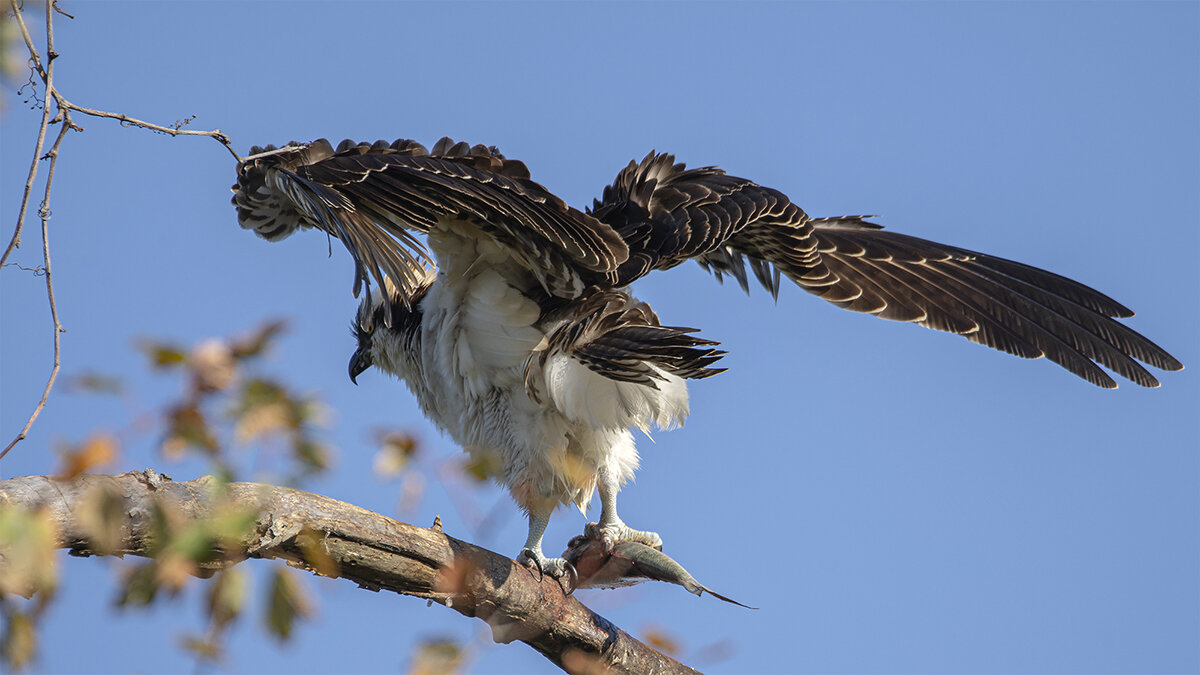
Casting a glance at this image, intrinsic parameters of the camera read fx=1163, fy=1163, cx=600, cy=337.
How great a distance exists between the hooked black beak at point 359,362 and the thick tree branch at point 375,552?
6.79 ft

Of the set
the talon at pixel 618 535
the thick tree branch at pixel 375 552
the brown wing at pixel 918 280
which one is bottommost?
the thick tree branch at pixel 375 552

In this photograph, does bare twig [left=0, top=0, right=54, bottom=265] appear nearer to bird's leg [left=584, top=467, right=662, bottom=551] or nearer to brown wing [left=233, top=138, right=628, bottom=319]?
brown wing [left=233, top=138, right=628, bottom=319]

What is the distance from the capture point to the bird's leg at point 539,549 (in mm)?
4910

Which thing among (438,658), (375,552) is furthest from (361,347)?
(438,658)

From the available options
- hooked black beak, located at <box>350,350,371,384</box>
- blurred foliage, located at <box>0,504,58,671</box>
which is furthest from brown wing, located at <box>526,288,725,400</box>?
blurred foliage, located at <box>0,504,58,671</box>

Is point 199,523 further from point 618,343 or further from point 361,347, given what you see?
point 361,347

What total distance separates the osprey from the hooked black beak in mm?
13

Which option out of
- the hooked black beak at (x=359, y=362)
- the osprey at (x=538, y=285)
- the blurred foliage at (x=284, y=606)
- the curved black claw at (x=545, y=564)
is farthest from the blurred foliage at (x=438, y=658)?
the hooked black beak at (x=359, y=362)

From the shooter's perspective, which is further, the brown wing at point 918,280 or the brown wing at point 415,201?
the brown wing at point 918,280

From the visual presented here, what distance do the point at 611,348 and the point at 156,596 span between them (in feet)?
9.04

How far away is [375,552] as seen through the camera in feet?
12.8

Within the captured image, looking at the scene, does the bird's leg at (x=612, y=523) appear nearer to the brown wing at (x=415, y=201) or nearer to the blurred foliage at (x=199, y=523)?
the brown wing at (x=415, y=201)

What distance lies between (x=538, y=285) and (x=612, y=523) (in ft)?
3.98

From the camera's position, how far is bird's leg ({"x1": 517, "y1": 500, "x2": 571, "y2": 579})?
4910 millimetres
